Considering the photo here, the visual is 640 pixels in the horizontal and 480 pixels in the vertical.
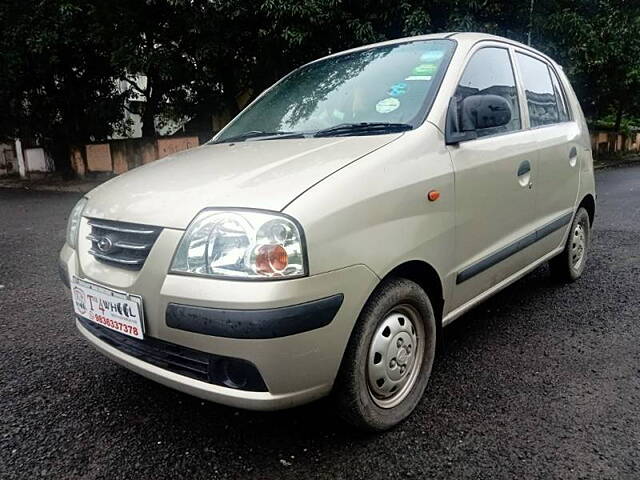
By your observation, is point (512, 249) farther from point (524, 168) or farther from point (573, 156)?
point (573, 156)

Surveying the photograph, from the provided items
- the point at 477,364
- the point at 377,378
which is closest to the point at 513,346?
the point at 477,364

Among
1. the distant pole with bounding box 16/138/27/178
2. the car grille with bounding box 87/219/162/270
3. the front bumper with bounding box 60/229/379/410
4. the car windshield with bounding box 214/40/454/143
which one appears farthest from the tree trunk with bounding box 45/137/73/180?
the front bumper with bounding box 60/229/379/410

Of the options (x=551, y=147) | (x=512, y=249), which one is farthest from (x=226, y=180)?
(x=551, y=147)

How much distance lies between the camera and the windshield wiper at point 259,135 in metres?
2.56

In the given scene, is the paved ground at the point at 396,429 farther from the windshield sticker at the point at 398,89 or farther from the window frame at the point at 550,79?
the windshield sticker at the point at 398,89

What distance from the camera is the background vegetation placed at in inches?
358

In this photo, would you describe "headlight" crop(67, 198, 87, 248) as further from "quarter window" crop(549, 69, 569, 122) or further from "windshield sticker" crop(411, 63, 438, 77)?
"quarter window" crop(549, 69, 569, 122)

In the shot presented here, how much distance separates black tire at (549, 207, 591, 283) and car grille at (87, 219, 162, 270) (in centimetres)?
305

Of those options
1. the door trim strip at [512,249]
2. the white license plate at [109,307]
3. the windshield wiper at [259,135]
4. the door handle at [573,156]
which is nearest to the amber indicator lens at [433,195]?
the door trim strip at [512,249]

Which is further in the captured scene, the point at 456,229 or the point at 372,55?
the point at 372,55

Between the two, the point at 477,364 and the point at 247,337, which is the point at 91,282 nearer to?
the point at 247,337

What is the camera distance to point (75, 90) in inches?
483

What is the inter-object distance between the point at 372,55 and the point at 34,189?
11321 millimetres

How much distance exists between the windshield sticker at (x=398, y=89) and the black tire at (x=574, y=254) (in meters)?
1.94
